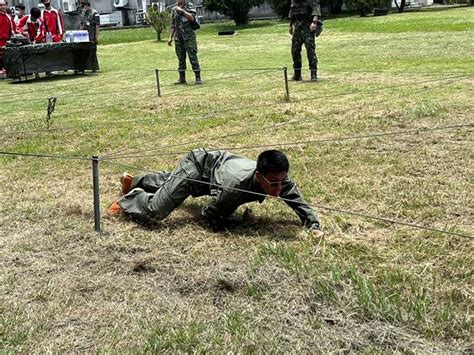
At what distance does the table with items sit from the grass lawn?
5520 millimetres

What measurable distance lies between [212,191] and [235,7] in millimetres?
26594

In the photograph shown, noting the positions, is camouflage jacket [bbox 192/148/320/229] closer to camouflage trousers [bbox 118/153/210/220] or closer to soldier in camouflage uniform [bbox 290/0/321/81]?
camouflage trousers [bbox 118/153/210/220]

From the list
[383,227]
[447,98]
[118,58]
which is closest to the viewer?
[383,227]

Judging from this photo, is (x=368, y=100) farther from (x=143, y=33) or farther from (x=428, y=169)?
(x=143, y=33)

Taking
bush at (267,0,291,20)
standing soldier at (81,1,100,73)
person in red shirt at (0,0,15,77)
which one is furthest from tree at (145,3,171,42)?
person in red shirt at (0,0,15,77)

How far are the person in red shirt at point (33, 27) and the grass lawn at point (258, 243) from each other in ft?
25.7

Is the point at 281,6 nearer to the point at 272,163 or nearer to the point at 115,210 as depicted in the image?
the point at 115,210

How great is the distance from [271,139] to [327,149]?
75 centimetres

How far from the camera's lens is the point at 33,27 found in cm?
1594

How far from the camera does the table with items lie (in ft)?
44.8

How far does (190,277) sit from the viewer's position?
329cm

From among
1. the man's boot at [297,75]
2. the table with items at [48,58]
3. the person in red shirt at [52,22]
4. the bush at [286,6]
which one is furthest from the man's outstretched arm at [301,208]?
the bush at [286,6]

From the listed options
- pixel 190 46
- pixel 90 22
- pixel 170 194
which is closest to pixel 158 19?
pixel 90 22

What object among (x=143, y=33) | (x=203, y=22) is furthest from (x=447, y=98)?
(x=203, y=22)
